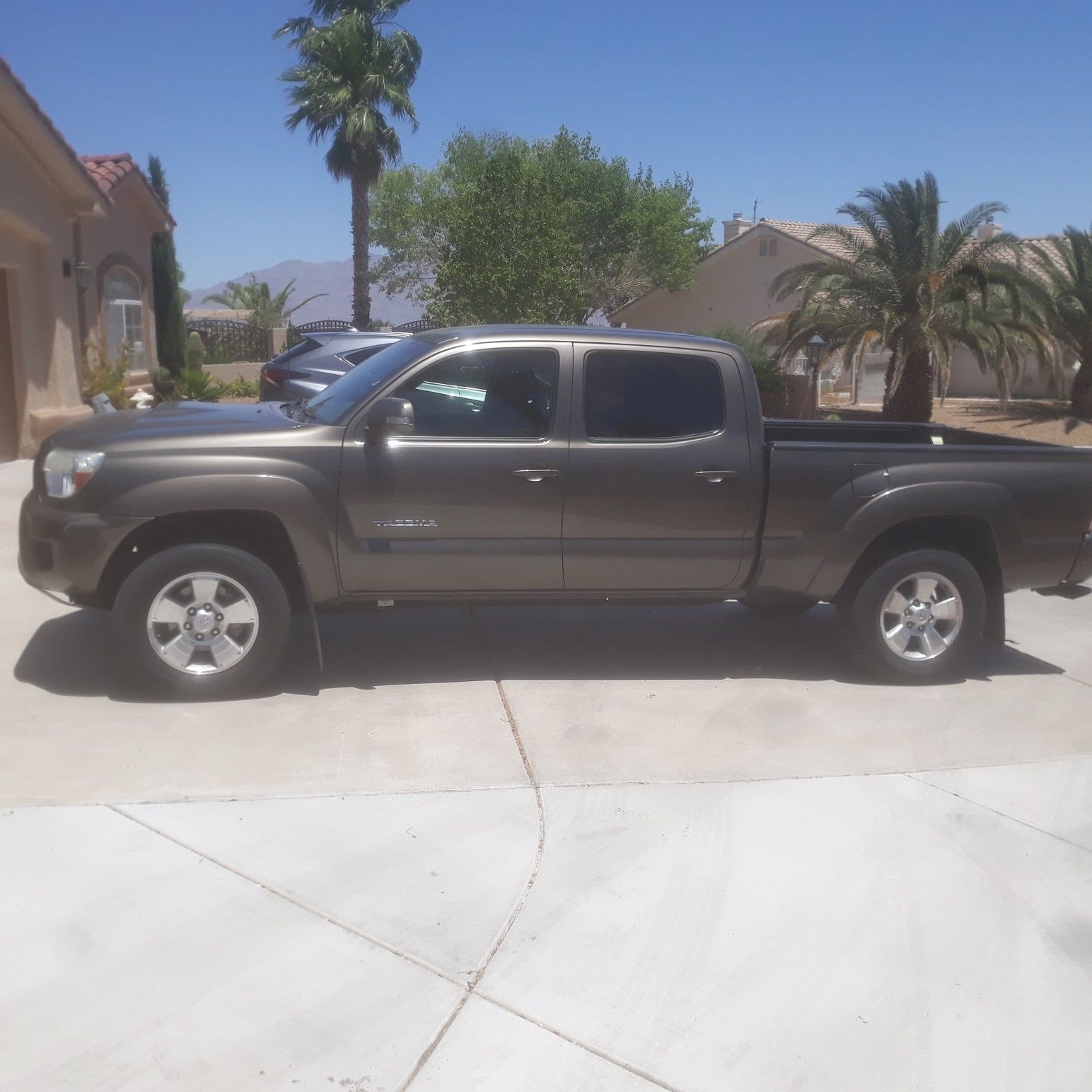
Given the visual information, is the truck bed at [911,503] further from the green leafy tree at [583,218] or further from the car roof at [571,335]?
the green leafy tree at [583,218]

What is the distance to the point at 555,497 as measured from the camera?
627 centimetres

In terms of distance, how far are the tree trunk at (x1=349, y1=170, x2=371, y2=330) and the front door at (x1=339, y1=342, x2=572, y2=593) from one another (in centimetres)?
2725

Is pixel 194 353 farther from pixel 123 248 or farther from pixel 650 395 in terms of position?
pixel 650 395

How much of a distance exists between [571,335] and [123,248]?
16.4m

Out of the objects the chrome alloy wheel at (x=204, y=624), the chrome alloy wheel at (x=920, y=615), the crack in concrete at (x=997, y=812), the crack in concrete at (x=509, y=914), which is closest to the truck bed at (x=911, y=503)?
the chrome alloy wheel at (x=920, y=615)

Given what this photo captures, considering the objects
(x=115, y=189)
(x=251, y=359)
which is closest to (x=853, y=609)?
(x=115, y=189)

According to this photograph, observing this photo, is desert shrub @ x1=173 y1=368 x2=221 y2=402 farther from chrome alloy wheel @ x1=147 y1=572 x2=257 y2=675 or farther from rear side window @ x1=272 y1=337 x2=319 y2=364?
chrome alloy wheel @ x1=147 y1=572 x2=257 y2=675

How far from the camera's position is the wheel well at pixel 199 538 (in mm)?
5934

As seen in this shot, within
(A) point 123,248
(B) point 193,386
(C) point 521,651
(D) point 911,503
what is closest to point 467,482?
(C) point 521,651

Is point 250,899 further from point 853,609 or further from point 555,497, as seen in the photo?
point 853,609

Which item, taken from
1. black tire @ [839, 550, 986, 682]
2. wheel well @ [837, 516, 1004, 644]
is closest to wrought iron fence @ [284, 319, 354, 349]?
wheel well @ [837, 516, 1004, 644]

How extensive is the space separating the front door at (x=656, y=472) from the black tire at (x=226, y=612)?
1530 mm

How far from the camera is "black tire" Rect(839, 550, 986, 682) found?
6711 mm

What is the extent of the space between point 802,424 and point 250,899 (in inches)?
189
